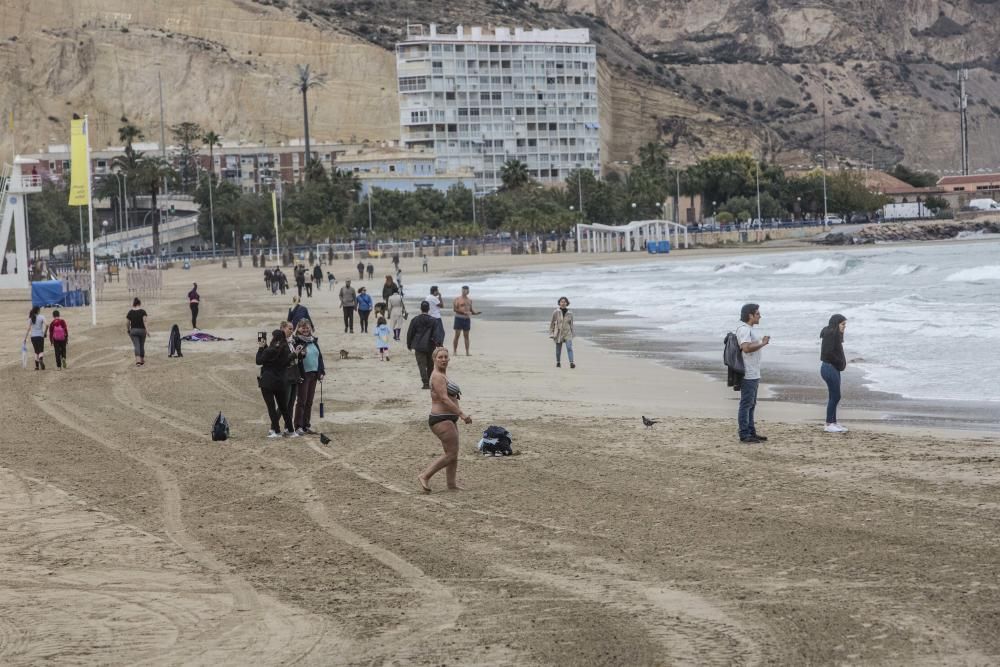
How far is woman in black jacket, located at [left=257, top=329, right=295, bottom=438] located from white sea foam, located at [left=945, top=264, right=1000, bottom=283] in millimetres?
38816

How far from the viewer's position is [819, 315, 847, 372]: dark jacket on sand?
14.6 m

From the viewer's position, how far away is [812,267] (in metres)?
70.9

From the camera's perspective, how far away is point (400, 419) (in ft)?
56.5

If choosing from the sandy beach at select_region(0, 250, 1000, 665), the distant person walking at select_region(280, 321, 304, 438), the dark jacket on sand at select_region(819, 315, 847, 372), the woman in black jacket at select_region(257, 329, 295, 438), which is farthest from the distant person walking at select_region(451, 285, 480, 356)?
the dark jacket on sand at select_region(819, 315, 847, 372)

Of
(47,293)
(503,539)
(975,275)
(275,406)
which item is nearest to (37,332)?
(275,406)

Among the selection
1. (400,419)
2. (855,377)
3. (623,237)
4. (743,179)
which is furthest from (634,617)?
(743,179)

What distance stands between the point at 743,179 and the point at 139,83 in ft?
223

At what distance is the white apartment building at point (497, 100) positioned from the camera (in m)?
143

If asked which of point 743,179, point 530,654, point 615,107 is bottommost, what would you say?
point 530,654

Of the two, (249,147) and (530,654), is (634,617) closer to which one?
(530,654)

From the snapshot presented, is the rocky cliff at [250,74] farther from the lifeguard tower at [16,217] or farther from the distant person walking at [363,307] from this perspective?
the distant person walking at [363,307]

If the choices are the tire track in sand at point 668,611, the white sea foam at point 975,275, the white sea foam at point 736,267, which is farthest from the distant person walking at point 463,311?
the white sea foam at point 736,267

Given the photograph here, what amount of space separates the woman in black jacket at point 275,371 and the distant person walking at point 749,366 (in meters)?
4.53

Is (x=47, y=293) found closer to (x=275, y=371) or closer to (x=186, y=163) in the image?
(x=275, y=371)
